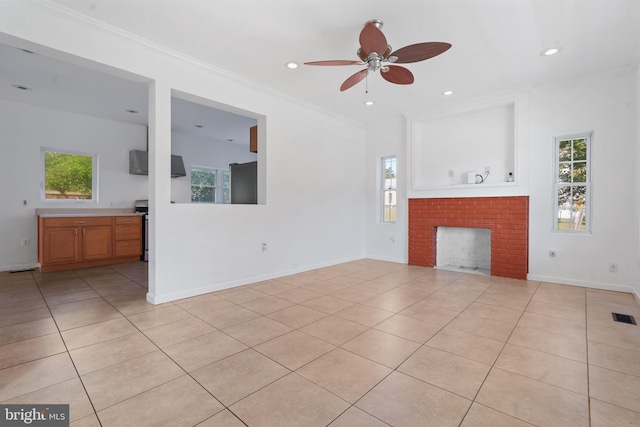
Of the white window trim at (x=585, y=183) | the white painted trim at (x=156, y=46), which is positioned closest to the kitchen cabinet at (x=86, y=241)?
the white painted trim at (x=156, y=46)

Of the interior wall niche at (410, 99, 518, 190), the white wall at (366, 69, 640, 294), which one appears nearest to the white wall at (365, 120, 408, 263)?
the interior wall niche at (410, 99, 518, 190)

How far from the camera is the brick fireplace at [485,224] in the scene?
4.48m

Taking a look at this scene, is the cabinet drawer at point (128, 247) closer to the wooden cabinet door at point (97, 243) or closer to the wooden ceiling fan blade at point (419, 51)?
the wooden cabinet door at point (97, 243)

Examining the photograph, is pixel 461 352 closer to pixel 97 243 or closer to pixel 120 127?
pixel 97 243

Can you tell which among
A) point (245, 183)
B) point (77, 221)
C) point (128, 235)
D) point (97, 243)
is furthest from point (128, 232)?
point (245, 183)

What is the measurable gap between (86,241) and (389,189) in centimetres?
581

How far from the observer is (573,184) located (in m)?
4.17

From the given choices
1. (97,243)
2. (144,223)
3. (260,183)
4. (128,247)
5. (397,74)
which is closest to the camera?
(397,74)

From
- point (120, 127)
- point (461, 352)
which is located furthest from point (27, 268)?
point (461, 352)

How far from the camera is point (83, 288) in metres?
3.91

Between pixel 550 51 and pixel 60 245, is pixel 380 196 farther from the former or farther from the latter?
pixel 60 245

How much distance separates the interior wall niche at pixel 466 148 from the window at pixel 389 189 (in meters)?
0.59

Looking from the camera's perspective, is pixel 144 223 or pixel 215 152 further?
pixel 215 152

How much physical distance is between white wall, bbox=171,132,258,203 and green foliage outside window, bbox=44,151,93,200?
1570 mm
